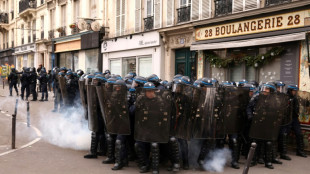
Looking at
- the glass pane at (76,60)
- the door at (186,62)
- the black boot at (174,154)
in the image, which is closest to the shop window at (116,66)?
the glass pane at (76,60)

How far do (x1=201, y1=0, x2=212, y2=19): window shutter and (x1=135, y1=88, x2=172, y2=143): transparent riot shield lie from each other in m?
Result: 8.30

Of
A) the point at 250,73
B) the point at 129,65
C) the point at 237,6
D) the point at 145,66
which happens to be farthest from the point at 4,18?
the point at 250,73

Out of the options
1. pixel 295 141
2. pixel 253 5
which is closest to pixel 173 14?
pixel 253 5

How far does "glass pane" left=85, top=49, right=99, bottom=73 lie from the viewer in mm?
21656

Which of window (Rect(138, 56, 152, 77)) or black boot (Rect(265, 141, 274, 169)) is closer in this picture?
black boot (Rect(265, 141, 274, 169))

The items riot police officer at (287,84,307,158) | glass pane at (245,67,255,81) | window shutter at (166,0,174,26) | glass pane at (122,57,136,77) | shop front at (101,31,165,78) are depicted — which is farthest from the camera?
glass pane at (122,57,136,77)

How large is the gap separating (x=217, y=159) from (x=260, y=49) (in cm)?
583

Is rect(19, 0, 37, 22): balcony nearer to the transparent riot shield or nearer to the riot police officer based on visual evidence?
the riot police officer

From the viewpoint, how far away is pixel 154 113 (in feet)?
18.1

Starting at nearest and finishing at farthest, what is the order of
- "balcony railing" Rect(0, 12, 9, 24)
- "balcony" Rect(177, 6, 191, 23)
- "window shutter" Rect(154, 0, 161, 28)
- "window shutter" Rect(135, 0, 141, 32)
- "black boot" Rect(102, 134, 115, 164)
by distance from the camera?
"black boot" Rect(102, 134, 115, 164) → "balcony" Rect(177, 6, 191, 23) → "window shutter" Rect(154, 0, 161, 28) → "window shutter" Rect(135, 0, 141, 32) → "balcony railing" Rect(0, 12, 9, 24)

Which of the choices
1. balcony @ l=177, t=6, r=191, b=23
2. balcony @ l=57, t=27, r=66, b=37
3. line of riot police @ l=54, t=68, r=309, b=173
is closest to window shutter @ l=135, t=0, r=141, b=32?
balcony @ l=177, t=6, r=191, b=23

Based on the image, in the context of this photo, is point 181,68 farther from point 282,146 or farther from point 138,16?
point 282,146

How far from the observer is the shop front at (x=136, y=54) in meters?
15.7

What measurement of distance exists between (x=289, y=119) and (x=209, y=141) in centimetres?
237
